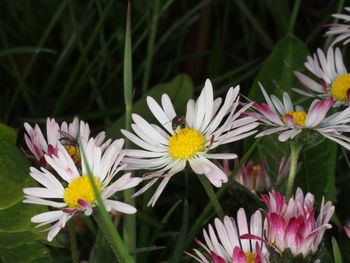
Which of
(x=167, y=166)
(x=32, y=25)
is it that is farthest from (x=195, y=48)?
(x=167, y=166)

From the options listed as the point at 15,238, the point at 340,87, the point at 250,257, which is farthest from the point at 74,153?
the point at 340,87

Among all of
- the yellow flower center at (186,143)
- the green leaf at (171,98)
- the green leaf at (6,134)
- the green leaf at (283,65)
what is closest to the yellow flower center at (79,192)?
the yellow flower center at (186,143)

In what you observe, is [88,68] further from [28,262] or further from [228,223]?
[228,223]

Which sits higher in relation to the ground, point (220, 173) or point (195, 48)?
point (195, 48)

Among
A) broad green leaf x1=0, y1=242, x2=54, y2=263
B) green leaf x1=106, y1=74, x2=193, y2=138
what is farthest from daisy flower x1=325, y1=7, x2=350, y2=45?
broad green leaf x1=0, y1=242, x2=54, y2=263

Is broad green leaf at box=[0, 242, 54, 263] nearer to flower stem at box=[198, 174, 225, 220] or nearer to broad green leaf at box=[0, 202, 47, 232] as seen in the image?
broad green leaf at box=[0, 202, 47, 232]
